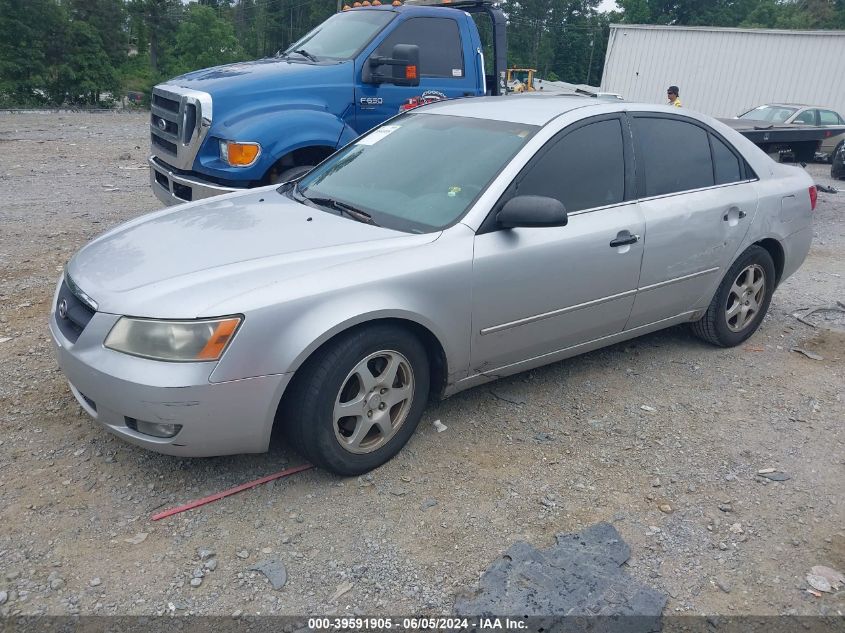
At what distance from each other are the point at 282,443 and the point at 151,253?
3.59 ft

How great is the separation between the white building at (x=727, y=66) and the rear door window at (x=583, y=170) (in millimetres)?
21980

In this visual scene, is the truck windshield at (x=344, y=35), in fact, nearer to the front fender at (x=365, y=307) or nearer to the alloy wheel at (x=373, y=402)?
the front fender at (x=365, y=307)

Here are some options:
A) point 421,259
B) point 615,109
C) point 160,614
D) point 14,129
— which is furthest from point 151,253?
point 14,129

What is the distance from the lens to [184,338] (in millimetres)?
2799

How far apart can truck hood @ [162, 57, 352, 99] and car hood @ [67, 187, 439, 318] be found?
8.44 feet

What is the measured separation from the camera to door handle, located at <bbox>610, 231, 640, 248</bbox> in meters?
3.94

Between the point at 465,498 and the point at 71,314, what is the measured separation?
1922 mm

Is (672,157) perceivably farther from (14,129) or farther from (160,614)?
(14,129)

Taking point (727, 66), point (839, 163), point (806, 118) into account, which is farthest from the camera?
point (727, 66)

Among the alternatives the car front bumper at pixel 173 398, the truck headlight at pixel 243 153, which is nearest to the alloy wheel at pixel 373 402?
the car front bumper at pixel 173 398

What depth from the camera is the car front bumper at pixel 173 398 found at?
279 centimetres

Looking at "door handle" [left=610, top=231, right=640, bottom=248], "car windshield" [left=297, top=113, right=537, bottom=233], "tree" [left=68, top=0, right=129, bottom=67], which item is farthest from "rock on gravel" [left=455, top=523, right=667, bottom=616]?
"tree" [left=68, top=0, right=129, bottom=67]

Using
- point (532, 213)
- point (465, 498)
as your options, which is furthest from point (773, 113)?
point (465, 498)

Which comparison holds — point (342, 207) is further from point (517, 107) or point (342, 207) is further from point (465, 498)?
point (465, 498)
